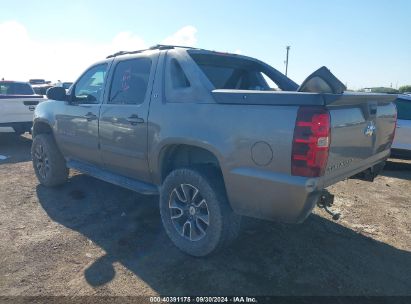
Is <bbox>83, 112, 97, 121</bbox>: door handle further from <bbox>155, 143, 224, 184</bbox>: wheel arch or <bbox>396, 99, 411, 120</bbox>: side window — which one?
<bbox>396, 99, 411, 120</bbox>: side window

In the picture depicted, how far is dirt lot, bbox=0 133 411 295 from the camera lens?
2947 millimetres

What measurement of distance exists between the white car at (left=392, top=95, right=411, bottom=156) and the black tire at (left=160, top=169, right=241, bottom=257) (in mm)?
5310

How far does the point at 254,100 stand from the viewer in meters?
2.75

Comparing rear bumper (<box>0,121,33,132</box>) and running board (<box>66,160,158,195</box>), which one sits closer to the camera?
running board (<box>66,160,158,195</box>)

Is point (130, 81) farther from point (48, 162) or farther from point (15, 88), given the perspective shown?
Answer: point (15, 88)

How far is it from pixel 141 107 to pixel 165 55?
0.60m

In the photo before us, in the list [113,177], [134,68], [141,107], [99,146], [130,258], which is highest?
[134,68]

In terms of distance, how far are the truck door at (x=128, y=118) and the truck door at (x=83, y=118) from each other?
21 cm

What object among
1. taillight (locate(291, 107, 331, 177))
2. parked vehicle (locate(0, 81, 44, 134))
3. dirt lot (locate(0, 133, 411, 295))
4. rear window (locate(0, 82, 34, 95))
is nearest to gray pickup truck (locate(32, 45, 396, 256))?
taillight (locate(291, 107, 331, 177))

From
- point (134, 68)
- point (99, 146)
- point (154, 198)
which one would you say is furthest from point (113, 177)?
point (134, 68)

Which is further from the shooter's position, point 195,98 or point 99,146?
point 99,146

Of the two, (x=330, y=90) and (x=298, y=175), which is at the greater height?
(x=330, y=90)

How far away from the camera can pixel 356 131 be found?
294cm

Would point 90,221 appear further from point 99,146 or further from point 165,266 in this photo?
point 165,266
